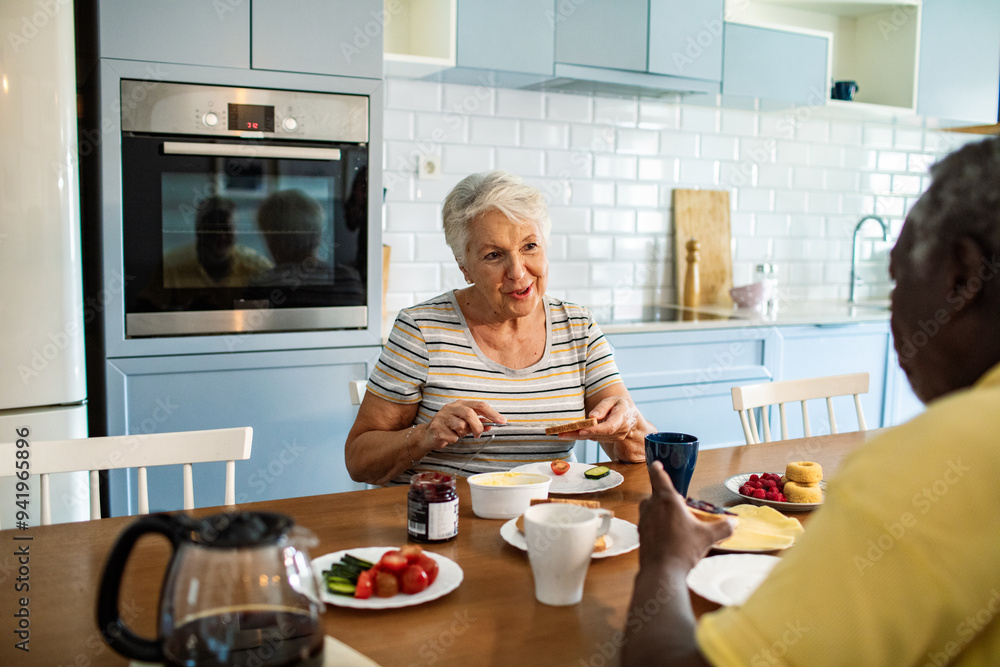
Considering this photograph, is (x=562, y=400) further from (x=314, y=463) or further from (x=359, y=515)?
(x=314, y=463)

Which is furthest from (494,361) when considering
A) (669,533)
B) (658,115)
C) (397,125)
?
(658,115)

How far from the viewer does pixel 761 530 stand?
1.25 metres

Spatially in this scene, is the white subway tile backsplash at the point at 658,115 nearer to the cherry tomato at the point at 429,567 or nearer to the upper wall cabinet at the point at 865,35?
the upper wall cabinet at the point at 865,35

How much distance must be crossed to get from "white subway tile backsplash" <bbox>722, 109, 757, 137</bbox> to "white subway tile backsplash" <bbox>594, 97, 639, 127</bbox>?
516 millimetres

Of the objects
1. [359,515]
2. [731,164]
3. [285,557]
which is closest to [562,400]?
[359,515]

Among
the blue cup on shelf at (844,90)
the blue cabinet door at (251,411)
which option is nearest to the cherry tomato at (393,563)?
the blue cabinet door at (251,411)

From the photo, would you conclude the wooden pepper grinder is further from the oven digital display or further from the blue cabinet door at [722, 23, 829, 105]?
the oven digital display

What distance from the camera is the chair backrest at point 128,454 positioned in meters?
1.45

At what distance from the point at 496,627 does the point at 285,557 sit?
330 mm

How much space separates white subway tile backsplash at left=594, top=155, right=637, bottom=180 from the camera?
3726 millimetres

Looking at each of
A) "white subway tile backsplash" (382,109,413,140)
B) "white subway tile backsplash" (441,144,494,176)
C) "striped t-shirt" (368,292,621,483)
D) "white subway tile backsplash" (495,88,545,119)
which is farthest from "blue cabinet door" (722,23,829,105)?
"striped t-shirt" (368,292,621,483)

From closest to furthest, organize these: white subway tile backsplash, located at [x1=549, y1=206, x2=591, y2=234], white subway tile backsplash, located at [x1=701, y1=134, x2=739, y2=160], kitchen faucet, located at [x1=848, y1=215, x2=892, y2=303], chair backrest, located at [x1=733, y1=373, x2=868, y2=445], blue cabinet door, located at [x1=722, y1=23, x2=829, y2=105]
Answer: chair backrest, located at [x1=733, y1=373, x2=868, y2=445], blue cabinet door, located at [x1=722, y1=23, x2=829, y2=105], white subway tile backsplash, located at [x1=549, y1=206, x2=591, y2=234], white subway tile backsplash, located at [x1=701, y1=134, x2=739, y2=160], kitchen faucet, located at [x1=848, y1=215, x2=892, y2=303]

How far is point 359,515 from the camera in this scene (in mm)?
1387

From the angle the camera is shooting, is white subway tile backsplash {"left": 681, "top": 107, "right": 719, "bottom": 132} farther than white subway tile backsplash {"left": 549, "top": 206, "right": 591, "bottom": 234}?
Yes
